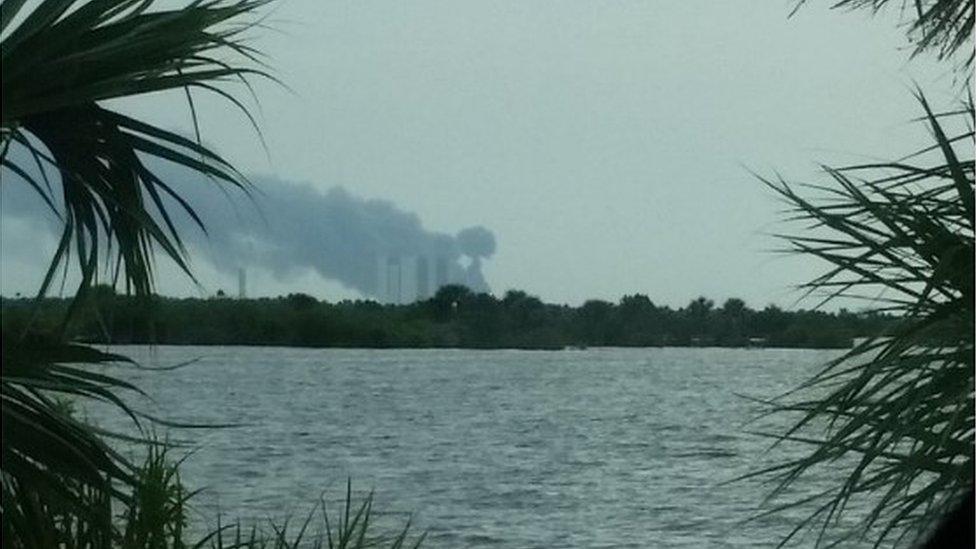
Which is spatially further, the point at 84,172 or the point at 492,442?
the point at 492,442

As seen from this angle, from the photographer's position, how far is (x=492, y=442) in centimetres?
4212

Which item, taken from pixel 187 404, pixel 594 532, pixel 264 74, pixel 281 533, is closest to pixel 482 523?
pixel 594 532

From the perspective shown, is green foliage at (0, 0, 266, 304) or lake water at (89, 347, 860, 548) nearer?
green foliage at (0, 0, 266, 304)

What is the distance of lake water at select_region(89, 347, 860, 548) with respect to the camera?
847 inches

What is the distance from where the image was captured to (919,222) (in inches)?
197

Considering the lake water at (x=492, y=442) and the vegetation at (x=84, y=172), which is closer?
the vegetation at (x=84, y=172)

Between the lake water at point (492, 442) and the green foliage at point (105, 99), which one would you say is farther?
the lake water at point (492, 442)

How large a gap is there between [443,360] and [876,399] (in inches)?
2900

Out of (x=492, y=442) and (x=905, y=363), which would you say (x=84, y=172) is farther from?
(x=492, y=442)

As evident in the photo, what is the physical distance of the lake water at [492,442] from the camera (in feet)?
70.6

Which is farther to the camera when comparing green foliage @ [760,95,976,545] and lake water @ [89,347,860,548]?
lake water @ [89,347,860,548]

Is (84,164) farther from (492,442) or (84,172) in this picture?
(492,442)

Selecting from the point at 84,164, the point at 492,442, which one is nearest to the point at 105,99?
the point at 84,164

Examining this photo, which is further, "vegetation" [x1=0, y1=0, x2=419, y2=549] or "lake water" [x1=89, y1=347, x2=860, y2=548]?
"lake water" [x1=89, y1=347, x2=860, y2=548]
